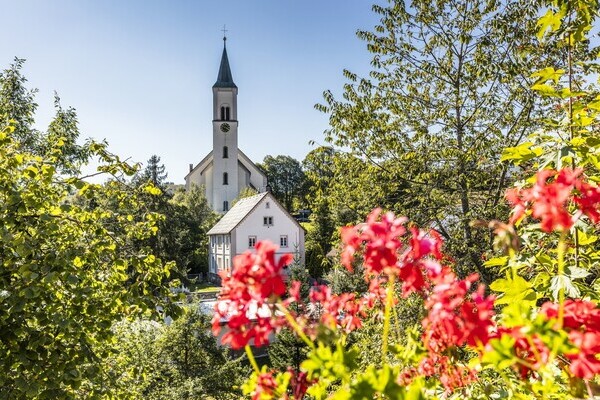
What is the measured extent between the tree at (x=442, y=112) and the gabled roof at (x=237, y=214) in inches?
942

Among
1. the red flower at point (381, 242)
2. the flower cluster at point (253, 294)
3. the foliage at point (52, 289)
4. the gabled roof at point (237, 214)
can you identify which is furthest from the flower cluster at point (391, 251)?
the gabled roof at point (237, 214)

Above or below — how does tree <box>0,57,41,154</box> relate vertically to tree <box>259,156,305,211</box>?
below

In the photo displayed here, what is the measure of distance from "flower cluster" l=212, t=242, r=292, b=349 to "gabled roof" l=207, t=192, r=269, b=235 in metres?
31.8

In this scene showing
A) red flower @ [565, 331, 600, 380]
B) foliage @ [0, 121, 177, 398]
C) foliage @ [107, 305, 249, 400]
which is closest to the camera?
red flower @ [565, 331, 600, 380]

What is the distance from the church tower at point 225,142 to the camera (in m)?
47.2

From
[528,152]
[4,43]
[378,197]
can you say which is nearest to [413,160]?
[378,197]

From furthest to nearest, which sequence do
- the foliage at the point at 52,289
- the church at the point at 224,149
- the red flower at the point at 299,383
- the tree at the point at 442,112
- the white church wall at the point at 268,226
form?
the church at the point at 224,149
the white church wall at the point at 268,226
the tree at the point at 442,112
the foliage at the point at 52,289
the red flower at the point at 299,383

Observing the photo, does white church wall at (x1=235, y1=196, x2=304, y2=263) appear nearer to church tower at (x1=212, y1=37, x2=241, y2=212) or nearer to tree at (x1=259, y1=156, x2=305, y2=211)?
church tower at (x1=212, y1=37, x2=241, y2=212)

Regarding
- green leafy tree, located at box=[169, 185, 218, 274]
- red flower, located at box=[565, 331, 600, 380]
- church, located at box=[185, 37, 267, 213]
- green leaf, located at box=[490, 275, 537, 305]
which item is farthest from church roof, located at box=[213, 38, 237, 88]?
red flower, located at box=[565, 331, 600, 380]

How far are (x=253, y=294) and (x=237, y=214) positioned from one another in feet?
113

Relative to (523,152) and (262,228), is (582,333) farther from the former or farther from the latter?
(262,228)

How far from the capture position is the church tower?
1860 inches

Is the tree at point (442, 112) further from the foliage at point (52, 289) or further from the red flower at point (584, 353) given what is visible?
the red flower at point (584, 353)

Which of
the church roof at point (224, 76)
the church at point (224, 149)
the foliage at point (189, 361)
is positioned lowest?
the foliage at point (189, 361)
